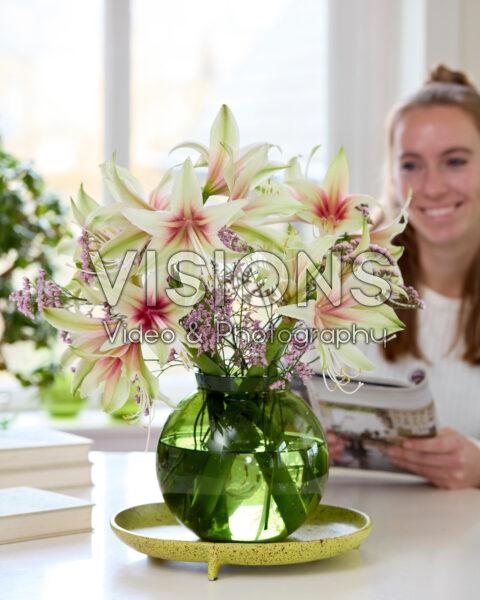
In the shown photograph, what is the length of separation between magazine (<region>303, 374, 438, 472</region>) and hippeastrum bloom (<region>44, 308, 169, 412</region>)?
0.53 metres

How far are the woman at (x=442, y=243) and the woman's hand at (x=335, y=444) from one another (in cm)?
66

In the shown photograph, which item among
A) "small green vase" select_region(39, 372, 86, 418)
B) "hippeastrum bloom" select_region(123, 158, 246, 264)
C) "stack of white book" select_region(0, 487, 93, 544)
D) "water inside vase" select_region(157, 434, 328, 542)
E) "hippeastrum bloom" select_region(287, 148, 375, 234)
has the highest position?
"hippeastrum bloom" select_region(287, 148, 375, 234)

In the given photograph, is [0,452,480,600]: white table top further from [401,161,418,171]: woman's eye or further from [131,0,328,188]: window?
[131,0,328,188]: window

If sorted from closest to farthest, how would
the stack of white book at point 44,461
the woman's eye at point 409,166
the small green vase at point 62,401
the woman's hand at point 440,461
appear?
the stack of white book at point 44,461 < the woman's hand at point 440,461 < the woman's eye at point 409,166 < the small green vase at point 62,401

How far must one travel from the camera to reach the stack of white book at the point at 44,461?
47.3 inches

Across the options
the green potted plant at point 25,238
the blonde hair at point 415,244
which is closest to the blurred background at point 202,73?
the green potted plant at point 25,238

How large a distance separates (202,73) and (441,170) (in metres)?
1.01

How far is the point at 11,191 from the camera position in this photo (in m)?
1.97

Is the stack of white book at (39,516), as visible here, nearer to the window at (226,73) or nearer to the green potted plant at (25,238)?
the green potted plant at (25,238)

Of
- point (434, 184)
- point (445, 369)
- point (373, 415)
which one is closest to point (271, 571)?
point (373, 415)

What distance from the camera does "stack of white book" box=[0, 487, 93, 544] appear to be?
944 mm

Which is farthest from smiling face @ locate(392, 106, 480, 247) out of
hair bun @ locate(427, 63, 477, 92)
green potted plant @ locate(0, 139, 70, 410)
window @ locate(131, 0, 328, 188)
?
green potted plant @ locate(0, 139, 70, 410)

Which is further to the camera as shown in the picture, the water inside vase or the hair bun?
the hair bun

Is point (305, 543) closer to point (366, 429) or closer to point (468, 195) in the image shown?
point (366, 429)
